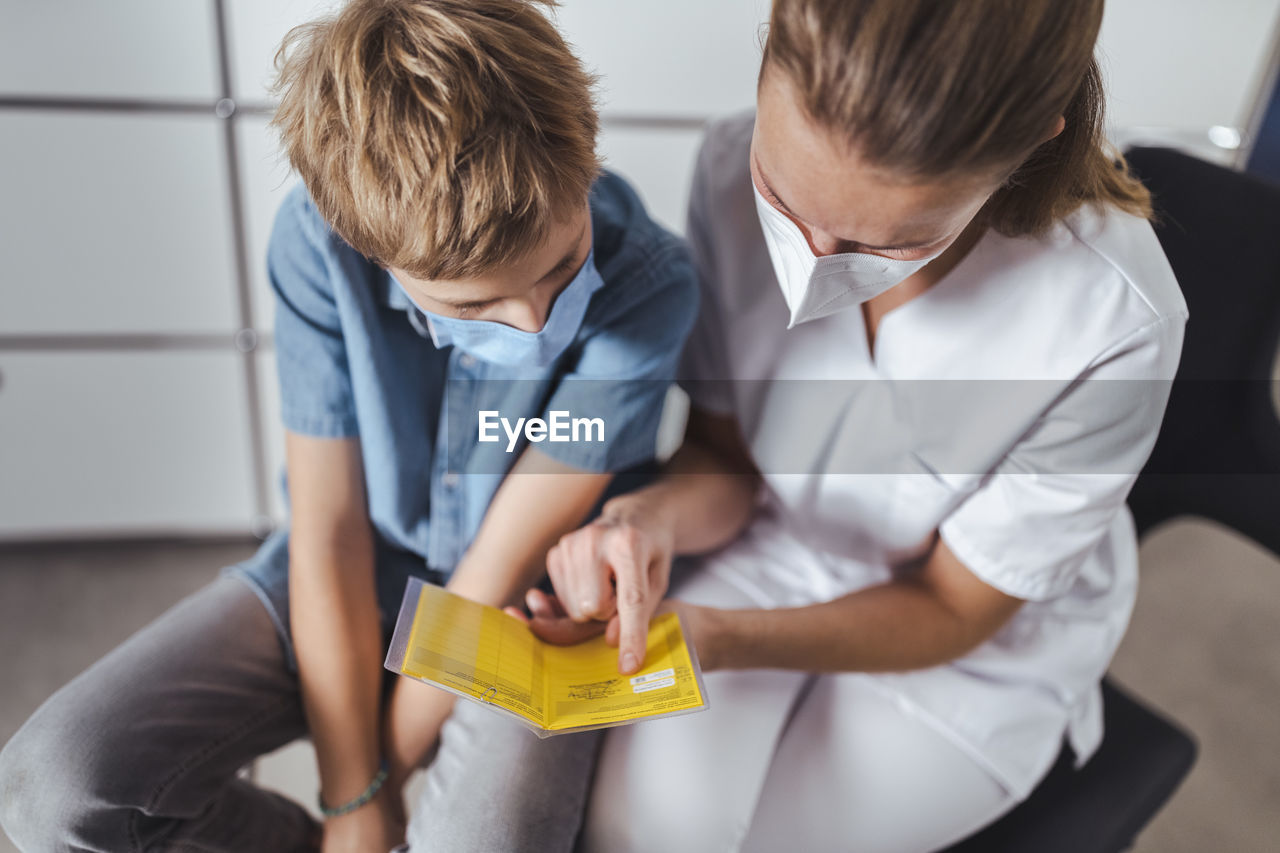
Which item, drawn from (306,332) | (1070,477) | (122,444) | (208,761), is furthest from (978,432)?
(122,444)

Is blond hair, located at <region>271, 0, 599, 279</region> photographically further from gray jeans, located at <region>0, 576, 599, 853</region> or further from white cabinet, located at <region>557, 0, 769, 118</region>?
white cabinet, located at <region>557, 0, 769, 118</region>

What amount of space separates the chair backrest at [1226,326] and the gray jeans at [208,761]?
591 millimetres

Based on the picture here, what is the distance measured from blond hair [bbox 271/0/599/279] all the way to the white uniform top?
28cm

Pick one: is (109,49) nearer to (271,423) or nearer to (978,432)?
(271,423)

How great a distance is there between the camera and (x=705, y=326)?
0.90 meters

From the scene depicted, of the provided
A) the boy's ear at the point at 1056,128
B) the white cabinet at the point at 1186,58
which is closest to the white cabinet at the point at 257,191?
the boy's ear at the point at 1056,128

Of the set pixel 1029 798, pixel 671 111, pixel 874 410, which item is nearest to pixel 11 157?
pixel 671 111

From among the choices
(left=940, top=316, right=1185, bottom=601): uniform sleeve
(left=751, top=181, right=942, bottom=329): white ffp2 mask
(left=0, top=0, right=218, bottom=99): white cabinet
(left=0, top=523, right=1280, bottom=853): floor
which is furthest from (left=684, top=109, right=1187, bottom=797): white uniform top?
(left=0, top=0, right=218, bottom=99): white cabinet

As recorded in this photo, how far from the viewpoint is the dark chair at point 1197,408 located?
0.79 metres

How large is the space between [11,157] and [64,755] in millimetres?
858

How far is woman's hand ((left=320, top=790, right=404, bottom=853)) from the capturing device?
0.78m

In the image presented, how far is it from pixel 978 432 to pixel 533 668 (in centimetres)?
40

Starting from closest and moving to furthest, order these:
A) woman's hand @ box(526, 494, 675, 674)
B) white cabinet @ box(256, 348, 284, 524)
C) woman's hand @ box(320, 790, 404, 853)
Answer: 1. woman's hand @ box(526, 494, 675, 674)
2. woman's hand @ box(320, 790, 404, 853)
3. white cabinet @ box(256, 348, 284, 524)

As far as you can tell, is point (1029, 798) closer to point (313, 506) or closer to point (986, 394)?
point (986, 394)
